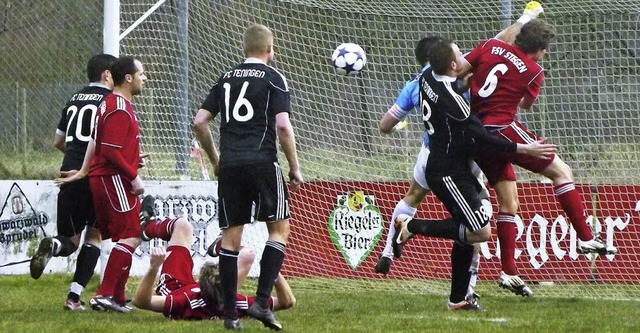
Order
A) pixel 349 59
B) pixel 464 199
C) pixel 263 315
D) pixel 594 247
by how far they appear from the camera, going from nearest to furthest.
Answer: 1. pixel 263 315
2. pixel 464 199
3. pixel 594 247
4. pixel 349 59

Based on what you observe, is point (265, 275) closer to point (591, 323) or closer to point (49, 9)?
point (591, 323)

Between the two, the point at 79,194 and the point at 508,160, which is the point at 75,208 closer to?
the point at 79,194

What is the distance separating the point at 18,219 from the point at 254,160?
640 centimetres

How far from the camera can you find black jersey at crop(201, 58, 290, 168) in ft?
23.5

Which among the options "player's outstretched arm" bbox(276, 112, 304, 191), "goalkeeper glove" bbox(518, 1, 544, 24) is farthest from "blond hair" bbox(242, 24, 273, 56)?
"goalkeeper glove" bbox(518, 1, 544, 24)

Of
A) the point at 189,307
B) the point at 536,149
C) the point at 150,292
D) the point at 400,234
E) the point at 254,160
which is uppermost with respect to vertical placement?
the point at 536,149

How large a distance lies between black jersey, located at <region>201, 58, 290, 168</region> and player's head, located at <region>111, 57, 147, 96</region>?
4.48 ft

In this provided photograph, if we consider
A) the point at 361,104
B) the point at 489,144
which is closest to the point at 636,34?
the point at 361,104

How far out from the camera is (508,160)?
870cm

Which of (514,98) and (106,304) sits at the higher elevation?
(514,98)

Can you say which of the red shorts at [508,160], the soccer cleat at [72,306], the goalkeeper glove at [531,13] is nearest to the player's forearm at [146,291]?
the soccer cleat at [72,306]

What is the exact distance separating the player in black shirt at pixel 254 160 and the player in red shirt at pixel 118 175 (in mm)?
1160

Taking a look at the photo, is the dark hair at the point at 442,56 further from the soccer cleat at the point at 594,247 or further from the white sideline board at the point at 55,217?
the white sideline board at the point at 55,217

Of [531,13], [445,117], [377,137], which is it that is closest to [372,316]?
[445,117]
